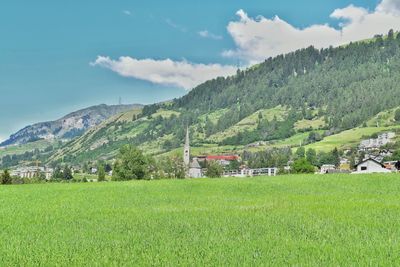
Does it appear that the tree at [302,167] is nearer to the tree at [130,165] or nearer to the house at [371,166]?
the house at [371,166]

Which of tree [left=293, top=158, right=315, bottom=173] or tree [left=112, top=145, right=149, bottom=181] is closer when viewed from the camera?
tree [left=112, top=145, right=149, bottom=181]

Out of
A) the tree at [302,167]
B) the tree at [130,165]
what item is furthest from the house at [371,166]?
the tree at [130,165]

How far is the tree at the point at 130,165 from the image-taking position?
109 meters

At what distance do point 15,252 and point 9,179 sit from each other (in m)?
74.1

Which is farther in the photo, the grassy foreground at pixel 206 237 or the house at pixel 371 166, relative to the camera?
the house at pixel 371 166

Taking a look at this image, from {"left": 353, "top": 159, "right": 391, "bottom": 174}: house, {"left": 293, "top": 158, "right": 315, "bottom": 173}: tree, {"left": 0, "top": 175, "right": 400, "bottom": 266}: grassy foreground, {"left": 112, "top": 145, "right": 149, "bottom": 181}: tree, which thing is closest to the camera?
{"left": 0, "top": 175, "right": 400, "bottom": 266}: grassy foreground

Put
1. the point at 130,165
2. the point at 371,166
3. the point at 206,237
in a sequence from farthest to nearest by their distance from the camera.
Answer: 1. the point at 371,166
2. the point at 130,165
3. the point at 206,237

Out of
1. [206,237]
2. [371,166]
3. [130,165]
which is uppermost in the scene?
[130,165]

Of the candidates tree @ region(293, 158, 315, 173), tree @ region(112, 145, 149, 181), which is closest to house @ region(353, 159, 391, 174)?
tree @ region(293, 158, 315, 173)

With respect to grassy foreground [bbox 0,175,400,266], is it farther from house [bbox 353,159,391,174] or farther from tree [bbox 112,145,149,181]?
house [bbox 353,159,391,174]

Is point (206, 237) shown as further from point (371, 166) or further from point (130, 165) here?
point (371, 166)

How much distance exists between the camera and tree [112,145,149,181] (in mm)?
109125

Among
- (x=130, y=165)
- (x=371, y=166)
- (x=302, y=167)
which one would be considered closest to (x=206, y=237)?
(x=130, y=165)

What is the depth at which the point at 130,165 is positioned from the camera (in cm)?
10931
